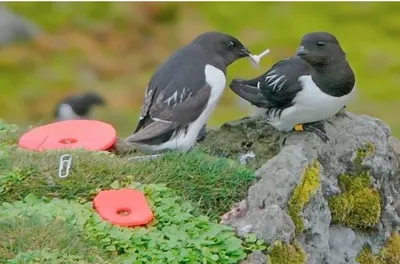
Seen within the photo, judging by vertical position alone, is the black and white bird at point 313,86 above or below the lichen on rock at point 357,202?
above

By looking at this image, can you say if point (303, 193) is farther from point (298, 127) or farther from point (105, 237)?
point (105, 237)

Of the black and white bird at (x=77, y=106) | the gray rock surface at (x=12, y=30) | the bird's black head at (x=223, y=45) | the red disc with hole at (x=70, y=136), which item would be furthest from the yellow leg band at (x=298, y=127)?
the gray rock surface at (x=12, y=30)

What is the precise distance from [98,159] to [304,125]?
4.90 ft

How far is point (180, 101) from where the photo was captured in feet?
28.9

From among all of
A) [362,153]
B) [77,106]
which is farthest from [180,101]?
[77,106]

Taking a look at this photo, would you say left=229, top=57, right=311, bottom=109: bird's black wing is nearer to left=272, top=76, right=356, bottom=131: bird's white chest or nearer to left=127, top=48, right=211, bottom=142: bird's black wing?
left=272, top=76, right=356, bottom=131: bird's white chest

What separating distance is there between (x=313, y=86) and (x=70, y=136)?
5.78 ft

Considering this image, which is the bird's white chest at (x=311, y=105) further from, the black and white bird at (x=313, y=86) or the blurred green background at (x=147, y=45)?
the blurred green background at (x=147, y=45)

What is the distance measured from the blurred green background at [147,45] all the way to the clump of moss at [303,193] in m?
9.44

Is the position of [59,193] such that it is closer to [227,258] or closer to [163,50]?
[227,258]

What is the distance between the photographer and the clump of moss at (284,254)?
300 inches

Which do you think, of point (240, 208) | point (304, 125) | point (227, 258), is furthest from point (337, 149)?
point (227, 258)

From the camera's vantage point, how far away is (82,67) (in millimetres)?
20312

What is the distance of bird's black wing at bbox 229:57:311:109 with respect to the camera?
874 cm
